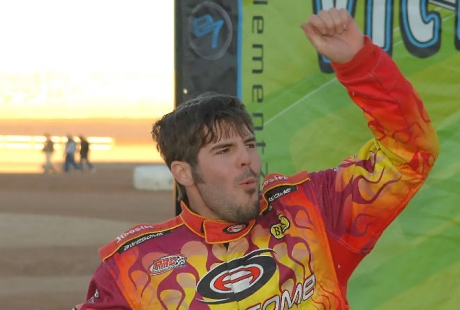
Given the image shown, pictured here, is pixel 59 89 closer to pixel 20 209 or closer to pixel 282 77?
pixel 20 209

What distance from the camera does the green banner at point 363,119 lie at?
425 cm

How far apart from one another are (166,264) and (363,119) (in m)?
1.63

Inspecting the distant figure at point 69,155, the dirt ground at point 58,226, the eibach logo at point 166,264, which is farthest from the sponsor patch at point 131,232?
the distant figure at point 69,155

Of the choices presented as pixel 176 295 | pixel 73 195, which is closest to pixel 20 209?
pixel 73 195

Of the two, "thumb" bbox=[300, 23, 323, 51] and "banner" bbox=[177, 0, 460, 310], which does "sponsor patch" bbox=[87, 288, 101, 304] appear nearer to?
"thumb" bbox=[300, 23, 323, 51]

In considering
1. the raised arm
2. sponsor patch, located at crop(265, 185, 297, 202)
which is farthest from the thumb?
A: sponsor patch, located at crop(265, 185, 297, 202)

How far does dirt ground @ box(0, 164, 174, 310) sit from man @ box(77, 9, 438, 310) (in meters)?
6.20

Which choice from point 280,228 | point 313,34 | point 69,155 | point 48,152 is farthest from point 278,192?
point 69,155

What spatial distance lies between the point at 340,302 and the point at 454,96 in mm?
1635

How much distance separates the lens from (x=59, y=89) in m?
72.7

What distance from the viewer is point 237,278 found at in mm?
2980

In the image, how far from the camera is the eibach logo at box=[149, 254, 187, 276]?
303 centimetres

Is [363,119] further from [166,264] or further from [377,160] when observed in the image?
[166,264]

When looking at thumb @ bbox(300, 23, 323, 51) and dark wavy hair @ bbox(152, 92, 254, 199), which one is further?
dark wavy hair @ bbox(152, 92, 254, 199)
